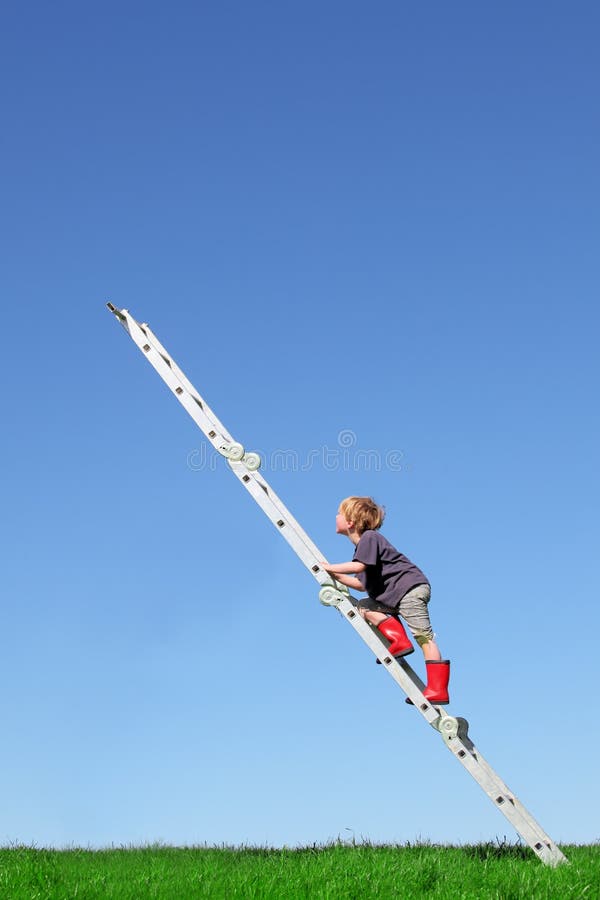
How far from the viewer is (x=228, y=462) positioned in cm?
885

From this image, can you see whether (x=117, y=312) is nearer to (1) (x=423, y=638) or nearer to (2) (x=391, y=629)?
(2) (x=391, y=629)

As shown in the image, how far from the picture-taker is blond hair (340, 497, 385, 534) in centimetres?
873

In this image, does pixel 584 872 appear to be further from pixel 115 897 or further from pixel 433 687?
pixel 115 897

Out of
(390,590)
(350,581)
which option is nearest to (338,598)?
(350,581)

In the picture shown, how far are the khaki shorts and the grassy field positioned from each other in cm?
196

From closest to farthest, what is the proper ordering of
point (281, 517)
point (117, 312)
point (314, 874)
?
point (314, 874) → point (281, 517) → point (117, 312)

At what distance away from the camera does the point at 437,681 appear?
830 cm

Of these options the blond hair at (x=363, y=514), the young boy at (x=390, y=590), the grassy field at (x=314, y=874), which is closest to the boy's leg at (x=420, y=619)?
the young boy at (x=390, y=590)

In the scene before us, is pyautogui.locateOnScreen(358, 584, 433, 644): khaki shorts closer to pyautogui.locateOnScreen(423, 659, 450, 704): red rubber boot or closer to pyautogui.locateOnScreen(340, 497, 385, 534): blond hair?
pyautogui.locateOnScreen(423, 659, 450, 704): red rubber boot

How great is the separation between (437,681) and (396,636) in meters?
0.51

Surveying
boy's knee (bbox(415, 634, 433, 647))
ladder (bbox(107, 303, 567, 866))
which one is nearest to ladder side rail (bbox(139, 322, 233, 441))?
ladder (bbox(107, 303, 567, 866))

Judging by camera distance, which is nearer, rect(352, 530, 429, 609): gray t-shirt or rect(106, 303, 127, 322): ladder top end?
rect(352, 530, 429, 609): gray t-shirt

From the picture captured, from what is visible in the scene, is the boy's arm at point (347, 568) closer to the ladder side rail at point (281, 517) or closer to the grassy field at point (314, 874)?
the ladder side rail at point (281, 517)

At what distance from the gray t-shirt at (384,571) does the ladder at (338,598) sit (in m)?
0.26
